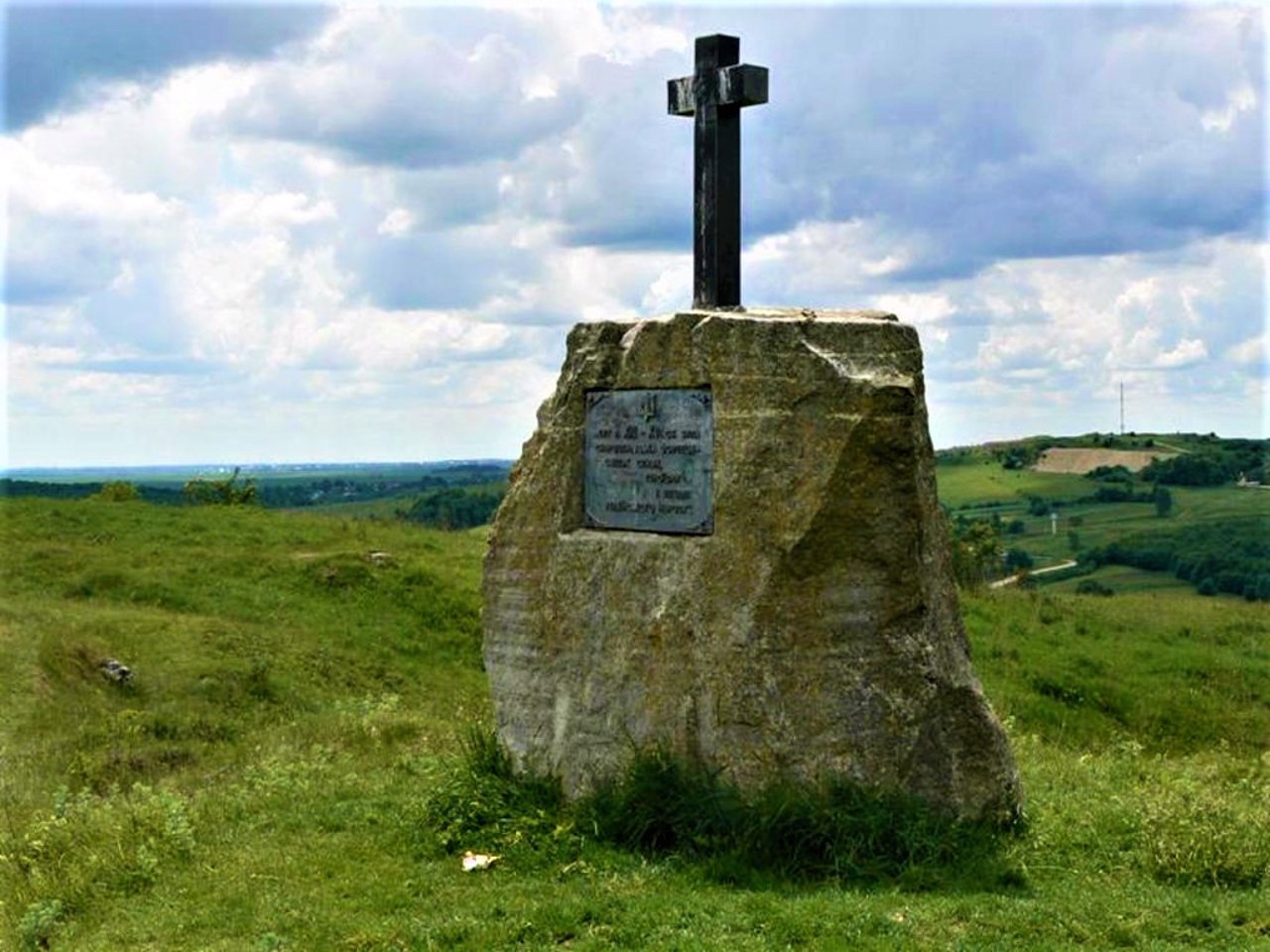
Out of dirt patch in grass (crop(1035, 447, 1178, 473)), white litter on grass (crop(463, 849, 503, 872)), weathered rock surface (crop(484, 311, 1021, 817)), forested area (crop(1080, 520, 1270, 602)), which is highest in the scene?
dirt patch in grass (crop(1035, 447, 1178, 473))

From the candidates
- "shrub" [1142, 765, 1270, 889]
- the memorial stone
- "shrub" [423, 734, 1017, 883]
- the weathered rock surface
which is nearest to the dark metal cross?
the memorial stone

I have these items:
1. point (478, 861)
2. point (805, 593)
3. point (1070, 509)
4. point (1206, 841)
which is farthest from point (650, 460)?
point (1070, 509)

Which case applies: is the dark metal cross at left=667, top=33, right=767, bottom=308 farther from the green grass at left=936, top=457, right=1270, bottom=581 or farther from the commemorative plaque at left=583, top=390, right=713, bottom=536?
the green grass at left=936, top=457, right=1270, bottom=581

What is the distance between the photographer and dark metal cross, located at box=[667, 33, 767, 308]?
503 inches

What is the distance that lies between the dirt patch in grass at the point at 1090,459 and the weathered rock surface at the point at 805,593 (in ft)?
302

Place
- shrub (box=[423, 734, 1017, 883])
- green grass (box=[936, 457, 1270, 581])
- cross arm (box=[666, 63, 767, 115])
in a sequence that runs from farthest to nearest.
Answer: green grass (box=[936, 457, 1270, 581]), cross arm (box=[666, 63, 767, 115]), shrub (box=[423, 734, 1017, 883])

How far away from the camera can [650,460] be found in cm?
1168

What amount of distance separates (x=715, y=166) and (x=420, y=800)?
20.1 feet

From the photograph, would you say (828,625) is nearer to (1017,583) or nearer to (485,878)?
(485,878)

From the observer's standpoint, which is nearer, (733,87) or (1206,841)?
(1206,841)

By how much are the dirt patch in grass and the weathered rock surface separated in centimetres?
9190

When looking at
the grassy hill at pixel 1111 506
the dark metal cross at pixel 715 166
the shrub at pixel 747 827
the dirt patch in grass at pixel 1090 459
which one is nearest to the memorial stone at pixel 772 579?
the shrub at pixel 747 827

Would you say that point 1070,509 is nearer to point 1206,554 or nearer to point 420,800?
point 1206,554

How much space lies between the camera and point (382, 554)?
96.6 ft
